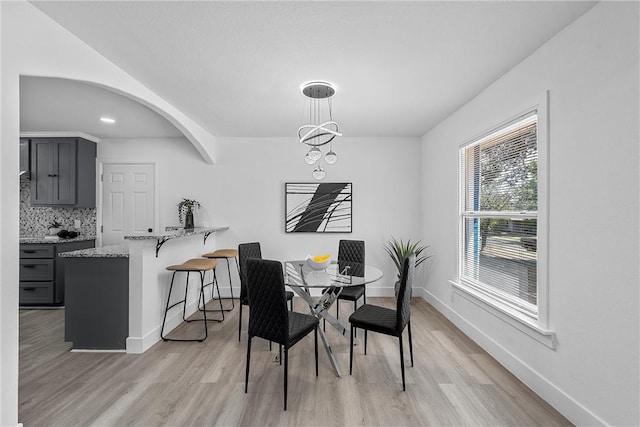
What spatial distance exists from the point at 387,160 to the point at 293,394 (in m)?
3.60

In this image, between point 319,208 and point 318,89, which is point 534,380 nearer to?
point 318,89

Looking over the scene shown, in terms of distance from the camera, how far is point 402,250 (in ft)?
14.5

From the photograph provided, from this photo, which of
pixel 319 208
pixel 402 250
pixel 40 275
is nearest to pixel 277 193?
pixel 319 208

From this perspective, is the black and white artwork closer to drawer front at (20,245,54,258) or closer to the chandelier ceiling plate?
the chandelier ceiling plate

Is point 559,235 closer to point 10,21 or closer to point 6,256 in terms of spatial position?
point 6,256

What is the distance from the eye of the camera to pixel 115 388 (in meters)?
2.26

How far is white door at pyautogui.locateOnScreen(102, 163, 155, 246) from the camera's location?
4.82 m

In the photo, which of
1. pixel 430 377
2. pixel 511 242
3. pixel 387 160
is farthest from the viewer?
pixel 387 160

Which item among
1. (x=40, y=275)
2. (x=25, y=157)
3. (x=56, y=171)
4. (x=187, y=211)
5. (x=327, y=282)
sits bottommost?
(x=40, y=275)

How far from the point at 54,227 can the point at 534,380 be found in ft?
20.8

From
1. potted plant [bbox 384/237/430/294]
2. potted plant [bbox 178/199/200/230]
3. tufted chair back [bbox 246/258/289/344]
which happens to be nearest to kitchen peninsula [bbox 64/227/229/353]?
tufted chair back [bbox 246/258/289/344]

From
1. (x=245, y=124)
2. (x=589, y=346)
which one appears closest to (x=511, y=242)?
(x=589, y=346)

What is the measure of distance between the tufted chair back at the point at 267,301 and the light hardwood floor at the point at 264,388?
0.47 m

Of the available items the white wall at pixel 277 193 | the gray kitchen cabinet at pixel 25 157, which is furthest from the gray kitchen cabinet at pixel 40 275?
the white wall at pixel 277 193
